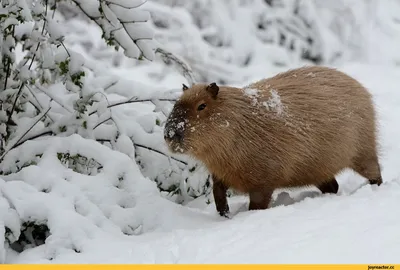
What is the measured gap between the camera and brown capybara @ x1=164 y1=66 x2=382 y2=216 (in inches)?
148

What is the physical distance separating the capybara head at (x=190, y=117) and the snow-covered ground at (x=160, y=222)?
1.27ft

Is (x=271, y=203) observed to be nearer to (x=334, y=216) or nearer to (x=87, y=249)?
(x=334, y=216)

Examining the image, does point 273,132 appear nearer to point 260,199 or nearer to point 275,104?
point 275,104

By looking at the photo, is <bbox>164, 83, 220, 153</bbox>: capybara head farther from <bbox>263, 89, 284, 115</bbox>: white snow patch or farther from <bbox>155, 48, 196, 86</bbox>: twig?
<bbox>155, 48, 196, 86</bbox>: twig

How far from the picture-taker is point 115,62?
29.9 feet

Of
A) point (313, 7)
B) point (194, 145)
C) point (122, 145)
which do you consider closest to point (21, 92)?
point (122, 145)

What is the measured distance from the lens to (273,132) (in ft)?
12.7

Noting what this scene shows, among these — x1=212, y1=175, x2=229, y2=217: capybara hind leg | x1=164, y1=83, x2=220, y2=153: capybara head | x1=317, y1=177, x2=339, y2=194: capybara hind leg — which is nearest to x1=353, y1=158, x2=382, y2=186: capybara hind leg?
x1=317, y1=177, x2=339, y2=194: capybara hind leg

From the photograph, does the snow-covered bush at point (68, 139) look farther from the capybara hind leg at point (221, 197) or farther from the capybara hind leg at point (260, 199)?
the capybara hind leg at point (260, 199)

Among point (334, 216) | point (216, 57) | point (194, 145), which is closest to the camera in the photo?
point (334, 216)

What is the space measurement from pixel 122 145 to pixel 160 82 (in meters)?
4.05

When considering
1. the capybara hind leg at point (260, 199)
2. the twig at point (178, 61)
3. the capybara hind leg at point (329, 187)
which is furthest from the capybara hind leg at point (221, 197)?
the twig at point (178, 61)

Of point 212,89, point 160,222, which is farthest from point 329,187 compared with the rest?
point 160,222

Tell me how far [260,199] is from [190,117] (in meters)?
0.61
